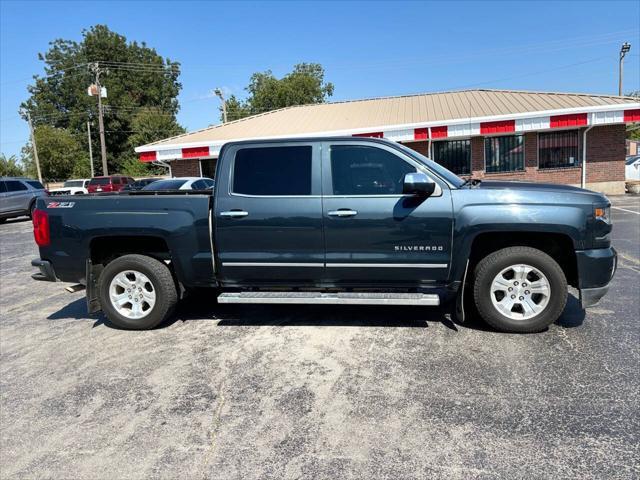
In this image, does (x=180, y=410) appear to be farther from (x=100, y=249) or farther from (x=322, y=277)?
(x=100, y=249)

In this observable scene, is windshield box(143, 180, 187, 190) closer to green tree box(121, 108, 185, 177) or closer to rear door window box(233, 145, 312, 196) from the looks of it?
rear door window box(233, 145, 312, 196)

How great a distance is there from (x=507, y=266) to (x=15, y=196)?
69.0 ft

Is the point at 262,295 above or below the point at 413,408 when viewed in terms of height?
above

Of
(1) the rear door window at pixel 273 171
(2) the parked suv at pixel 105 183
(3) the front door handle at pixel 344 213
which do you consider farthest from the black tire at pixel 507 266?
(2) the parked suv at pixel 105 183

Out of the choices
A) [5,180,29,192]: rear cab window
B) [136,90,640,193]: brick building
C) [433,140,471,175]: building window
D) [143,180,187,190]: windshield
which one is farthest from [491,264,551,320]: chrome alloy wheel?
[5,180,29,192]: rear cab window

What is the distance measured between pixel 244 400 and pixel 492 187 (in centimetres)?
294

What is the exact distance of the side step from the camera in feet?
14.8

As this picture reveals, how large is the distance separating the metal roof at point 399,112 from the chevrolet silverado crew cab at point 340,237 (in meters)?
14.4

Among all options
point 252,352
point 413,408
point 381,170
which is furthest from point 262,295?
point 413,408

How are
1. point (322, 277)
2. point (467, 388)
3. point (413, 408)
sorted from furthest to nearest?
point (322, 277) < point (467, 388) < point (413, 408)

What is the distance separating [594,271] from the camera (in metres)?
4.41

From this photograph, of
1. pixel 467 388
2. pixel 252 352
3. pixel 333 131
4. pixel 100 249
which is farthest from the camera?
pixel 333 131

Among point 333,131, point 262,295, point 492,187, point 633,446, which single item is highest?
point 333,131

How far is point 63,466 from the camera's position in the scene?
2.86 m
